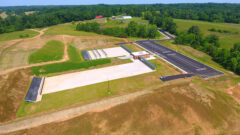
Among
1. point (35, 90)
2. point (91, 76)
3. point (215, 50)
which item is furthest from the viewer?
point (215, 50)

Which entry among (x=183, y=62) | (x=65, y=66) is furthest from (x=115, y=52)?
Answer: (x=183, y=62)

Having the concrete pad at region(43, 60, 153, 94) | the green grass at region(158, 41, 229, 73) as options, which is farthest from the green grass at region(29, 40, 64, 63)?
the green grass at region(158, 41, 229, 73)

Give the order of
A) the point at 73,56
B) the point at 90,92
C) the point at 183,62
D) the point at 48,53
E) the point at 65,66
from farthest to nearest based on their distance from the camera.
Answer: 1. the point at 73,56
2. the point at 48,53
3. the point at 183,62
4. the point at 65,66
5. the point at 90,92

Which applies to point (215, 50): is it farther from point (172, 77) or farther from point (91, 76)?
point (91, 76)

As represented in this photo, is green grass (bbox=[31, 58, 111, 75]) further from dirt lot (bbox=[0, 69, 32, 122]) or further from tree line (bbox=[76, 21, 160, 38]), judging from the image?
tree line (bbox=[76, 21, 160, 38])

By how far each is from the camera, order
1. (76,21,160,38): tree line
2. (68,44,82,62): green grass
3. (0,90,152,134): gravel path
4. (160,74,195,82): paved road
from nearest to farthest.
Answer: (0,90,152,134): gravel path, (160,74,195,82): paved road, (68,44,82,62): green grass, (76,21,160,38): tree line

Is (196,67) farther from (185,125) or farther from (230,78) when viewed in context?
(185,125)
